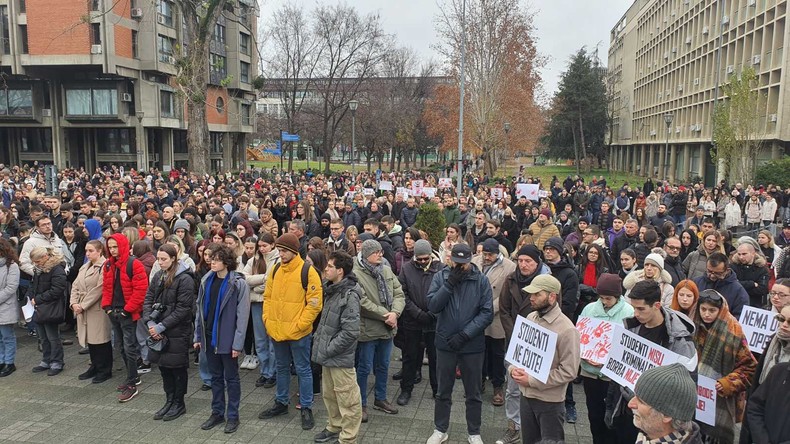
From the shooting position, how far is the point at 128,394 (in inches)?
268

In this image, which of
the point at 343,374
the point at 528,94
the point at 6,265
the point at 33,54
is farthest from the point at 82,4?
the point at 343,374

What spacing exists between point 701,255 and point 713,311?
3826 mm

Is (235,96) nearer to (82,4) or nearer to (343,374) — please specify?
(82,4)

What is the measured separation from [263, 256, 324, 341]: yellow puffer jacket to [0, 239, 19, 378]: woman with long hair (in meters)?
4.23

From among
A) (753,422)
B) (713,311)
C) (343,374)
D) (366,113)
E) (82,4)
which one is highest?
(82,4)

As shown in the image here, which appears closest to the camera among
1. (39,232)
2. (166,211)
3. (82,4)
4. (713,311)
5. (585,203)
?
(713,311)

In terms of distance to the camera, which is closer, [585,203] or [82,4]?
[585,203]

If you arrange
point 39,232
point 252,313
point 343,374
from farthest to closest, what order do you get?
point 39,232, point 252,313, point 343,374

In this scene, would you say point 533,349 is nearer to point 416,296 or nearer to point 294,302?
point 416,296

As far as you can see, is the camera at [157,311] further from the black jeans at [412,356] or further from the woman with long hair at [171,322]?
the black jeans at [412,356]

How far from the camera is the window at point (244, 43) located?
5695 cm

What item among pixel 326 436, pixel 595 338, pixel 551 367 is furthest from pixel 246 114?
pixel 551 367

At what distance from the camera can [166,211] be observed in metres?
10.9

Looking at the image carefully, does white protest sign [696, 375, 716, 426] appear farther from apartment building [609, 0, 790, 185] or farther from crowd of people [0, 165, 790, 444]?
apartment building [609, 0, 790, 185]
